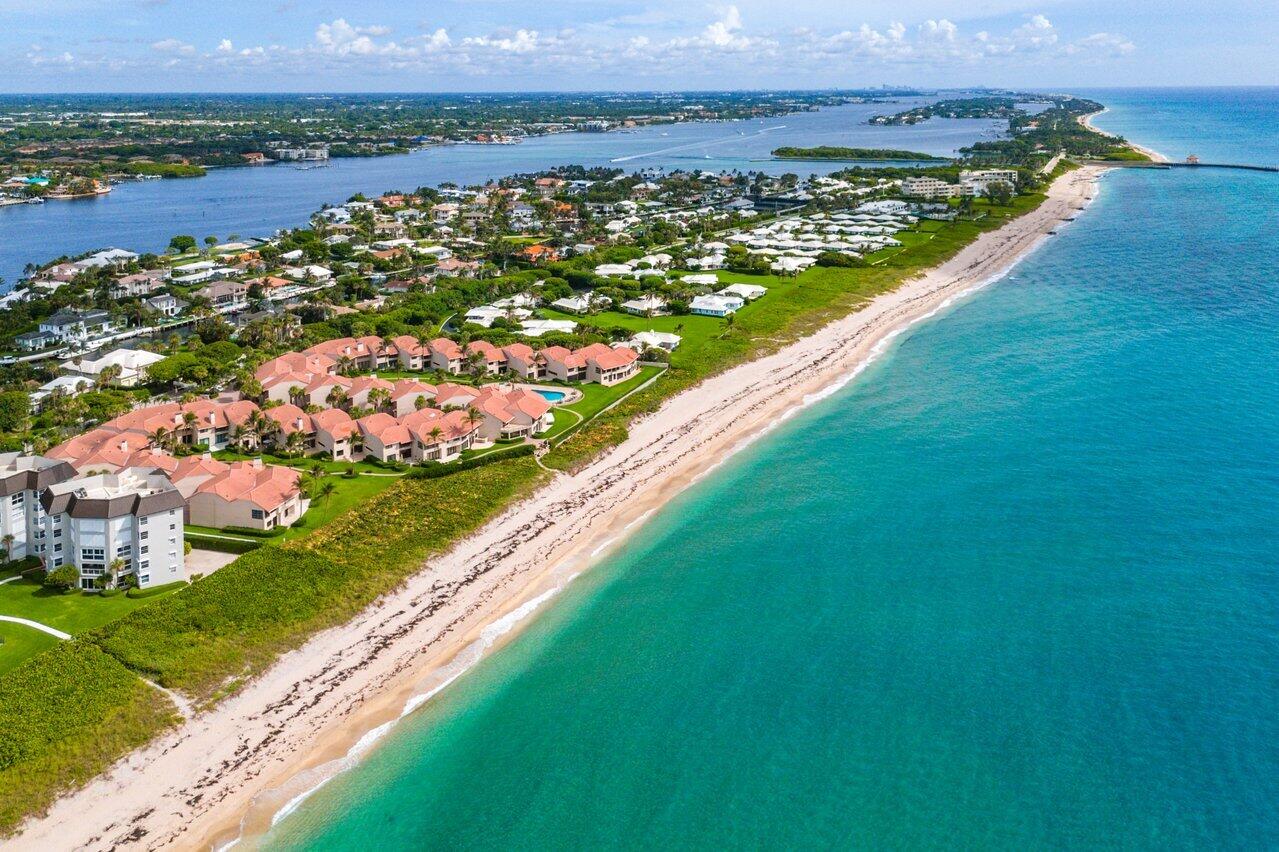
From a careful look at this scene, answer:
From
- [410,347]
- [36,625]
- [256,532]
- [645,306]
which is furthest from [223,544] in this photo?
[645,306]

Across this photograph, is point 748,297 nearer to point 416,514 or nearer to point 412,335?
point 412,335

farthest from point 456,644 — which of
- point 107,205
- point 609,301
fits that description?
point 107,205

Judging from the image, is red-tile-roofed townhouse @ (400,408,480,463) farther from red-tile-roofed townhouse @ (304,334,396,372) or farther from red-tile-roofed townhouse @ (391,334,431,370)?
red-tile-roofed townhouse @ (304,334,396,372)

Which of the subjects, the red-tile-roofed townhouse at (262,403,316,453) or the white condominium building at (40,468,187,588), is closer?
the white condominium building at (40,468,187,588)

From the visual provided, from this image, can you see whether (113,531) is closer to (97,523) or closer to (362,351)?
(97,523)

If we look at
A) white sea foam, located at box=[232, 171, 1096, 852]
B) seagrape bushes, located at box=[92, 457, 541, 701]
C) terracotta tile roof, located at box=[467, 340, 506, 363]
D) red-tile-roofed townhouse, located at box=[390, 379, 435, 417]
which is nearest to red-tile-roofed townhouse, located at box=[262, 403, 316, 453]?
red-tile-roofed townhouse, located at box=[390, 379, 435, 417]
